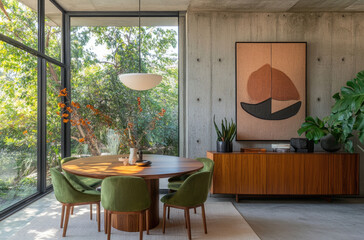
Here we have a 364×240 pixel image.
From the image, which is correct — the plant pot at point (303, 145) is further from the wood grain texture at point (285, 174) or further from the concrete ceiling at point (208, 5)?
the concrete ceiling at point (208, 5)

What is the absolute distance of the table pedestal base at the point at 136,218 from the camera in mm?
2816

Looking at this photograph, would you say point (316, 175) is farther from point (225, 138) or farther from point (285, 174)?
point (225, 138)

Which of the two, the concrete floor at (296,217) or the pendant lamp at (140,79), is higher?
the pendant lamp at (140,79)

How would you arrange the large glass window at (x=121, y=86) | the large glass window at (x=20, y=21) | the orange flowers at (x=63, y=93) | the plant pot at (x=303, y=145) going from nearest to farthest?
the large glass window at (x=20, y=21) < the plant pot at (x=303, y=145) < the orange flowers at (x=63, y=93) < the large glass window at (x=121, y=86)

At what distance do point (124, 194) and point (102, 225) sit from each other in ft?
3.13

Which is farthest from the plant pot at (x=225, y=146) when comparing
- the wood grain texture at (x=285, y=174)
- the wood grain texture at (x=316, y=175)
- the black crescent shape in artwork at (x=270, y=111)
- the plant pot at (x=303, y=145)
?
the wood grain texture at (x=316, y=175)

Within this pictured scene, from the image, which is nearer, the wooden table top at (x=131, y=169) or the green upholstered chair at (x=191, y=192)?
the wooden table top at (x=131, y=169)

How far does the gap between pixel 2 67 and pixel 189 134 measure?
271cm

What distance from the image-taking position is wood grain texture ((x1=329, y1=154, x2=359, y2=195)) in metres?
3.82

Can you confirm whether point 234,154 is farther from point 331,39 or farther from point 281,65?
point 331,39

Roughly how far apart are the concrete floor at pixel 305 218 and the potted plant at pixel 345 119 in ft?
2.86

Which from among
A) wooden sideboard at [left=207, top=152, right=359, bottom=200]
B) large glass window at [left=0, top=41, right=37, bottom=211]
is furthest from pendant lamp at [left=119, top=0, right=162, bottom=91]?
wooden sideboard at [left=207, top=152, right=359, bottom=200]

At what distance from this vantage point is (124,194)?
229 centimetres

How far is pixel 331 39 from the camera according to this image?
4348 millimetres
